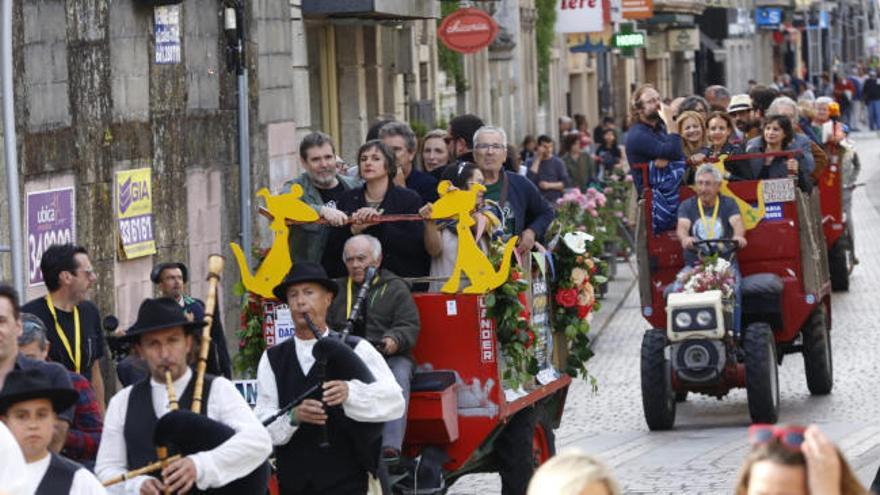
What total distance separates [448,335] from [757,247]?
5.31 m

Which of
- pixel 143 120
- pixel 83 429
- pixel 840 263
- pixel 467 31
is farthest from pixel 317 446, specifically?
pixel 467 31

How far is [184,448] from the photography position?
8445 mm

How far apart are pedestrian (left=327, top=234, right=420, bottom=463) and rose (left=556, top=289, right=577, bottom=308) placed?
2.00 meters

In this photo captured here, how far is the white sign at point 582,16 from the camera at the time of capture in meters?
39.6

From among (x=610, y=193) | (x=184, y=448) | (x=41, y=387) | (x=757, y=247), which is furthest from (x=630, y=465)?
(x=610, y=193)

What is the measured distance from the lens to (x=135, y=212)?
17.0m

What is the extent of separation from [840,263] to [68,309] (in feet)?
49.8

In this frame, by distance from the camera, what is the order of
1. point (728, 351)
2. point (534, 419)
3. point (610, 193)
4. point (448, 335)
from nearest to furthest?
1. point (448, 335)
2. point (534, 419)
3. point (728, 351)
4. point (610, 193)

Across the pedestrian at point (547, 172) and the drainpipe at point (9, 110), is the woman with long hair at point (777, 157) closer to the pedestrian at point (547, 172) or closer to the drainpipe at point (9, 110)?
the drainpipe at point (9, 110)

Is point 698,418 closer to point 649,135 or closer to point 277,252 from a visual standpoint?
point 649,135

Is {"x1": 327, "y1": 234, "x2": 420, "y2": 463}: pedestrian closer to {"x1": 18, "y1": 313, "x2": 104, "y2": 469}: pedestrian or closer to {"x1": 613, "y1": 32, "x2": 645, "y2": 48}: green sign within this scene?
{"x1": 18, "y1": 313, "x2": 104, "y2": 469}: pedestrian

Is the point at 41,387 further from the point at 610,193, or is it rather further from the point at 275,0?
the point at 610,193

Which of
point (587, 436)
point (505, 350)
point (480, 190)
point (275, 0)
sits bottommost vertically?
point (587, 436)

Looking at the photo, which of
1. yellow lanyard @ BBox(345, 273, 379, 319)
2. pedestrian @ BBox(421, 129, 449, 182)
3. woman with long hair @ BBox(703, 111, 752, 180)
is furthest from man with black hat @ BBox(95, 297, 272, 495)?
woman with long hair @ BBox(703, 111, 752, 180)
